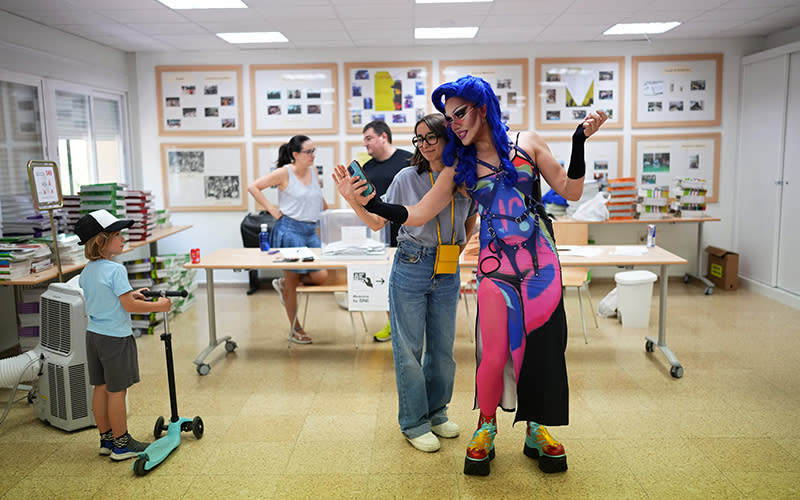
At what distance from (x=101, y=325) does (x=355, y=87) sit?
5.03m

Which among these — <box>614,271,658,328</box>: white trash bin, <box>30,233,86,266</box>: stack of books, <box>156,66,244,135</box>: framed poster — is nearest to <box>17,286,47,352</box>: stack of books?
<box>30,233,86,266</box>: stack of books

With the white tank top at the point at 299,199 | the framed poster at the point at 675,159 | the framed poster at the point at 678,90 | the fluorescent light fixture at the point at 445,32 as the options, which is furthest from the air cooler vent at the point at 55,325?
the framed poster at the point at 678,90

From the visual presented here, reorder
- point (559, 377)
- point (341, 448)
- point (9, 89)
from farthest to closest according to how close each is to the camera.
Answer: point (9, 89) < point (341, 448) < point (559, 377)

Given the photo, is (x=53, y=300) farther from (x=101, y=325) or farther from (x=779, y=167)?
(x=779, y=167)

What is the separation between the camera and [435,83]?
Result: 24.7 feet

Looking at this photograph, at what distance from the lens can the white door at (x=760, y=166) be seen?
22.0 feet

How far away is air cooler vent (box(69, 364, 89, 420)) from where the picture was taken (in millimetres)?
3605

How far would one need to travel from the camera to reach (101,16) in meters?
5.62

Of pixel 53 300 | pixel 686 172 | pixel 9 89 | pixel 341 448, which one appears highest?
pixel 9 89

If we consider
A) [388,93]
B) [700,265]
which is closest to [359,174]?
[388,93]

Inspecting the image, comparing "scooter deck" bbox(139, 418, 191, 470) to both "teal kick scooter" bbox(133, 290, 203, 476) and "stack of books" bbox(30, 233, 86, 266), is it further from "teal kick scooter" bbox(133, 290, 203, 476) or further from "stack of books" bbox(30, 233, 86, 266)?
"stack of books" bbox(30, 233, 86, 266)

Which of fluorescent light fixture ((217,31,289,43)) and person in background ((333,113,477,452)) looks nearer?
person in background ((333,113,477,452))

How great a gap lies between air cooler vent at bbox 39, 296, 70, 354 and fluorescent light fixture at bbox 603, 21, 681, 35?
560cm

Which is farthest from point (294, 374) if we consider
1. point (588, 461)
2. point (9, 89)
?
point (9, 89)
